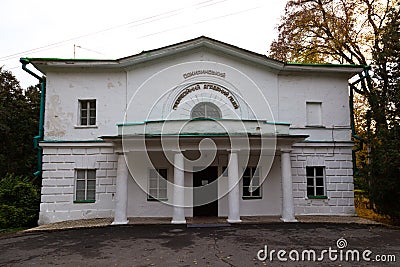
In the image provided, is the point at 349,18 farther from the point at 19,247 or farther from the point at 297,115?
the point at 19,247

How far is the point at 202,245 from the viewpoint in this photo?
8.88 meters

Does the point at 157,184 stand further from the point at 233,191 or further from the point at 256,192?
the point at 256,192

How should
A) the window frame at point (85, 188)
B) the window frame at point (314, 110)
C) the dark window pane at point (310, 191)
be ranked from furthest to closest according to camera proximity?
the window frame at point (314, 110)
the dark window pane at point (310, 191)
the window frame at point (85, 188)

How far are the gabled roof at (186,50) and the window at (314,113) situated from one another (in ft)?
5.02

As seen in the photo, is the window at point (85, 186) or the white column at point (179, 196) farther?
the window at point (85, 186)

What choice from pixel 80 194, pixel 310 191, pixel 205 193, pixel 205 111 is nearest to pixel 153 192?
pixel 205 193

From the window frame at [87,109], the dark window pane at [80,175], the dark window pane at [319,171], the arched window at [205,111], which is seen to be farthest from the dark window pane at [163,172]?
the dark window pane at [319,171]

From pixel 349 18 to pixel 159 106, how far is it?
1165 cm

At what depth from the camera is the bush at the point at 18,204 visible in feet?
44.6

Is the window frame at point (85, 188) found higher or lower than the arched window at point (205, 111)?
lower

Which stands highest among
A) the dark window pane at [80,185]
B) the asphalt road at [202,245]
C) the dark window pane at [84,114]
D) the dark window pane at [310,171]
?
the dark window pane at [84,114]

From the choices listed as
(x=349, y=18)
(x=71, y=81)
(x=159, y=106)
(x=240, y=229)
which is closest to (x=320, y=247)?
(x=240, y=229)

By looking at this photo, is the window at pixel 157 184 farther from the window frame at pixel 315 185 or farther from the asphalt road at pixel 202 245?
the window frame at pixel 315 185

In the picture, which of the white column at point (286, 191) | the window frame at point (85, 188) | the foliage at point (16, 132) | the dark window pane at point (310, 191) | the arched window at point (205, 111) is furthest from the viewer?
the foliage at point (16, 132)
